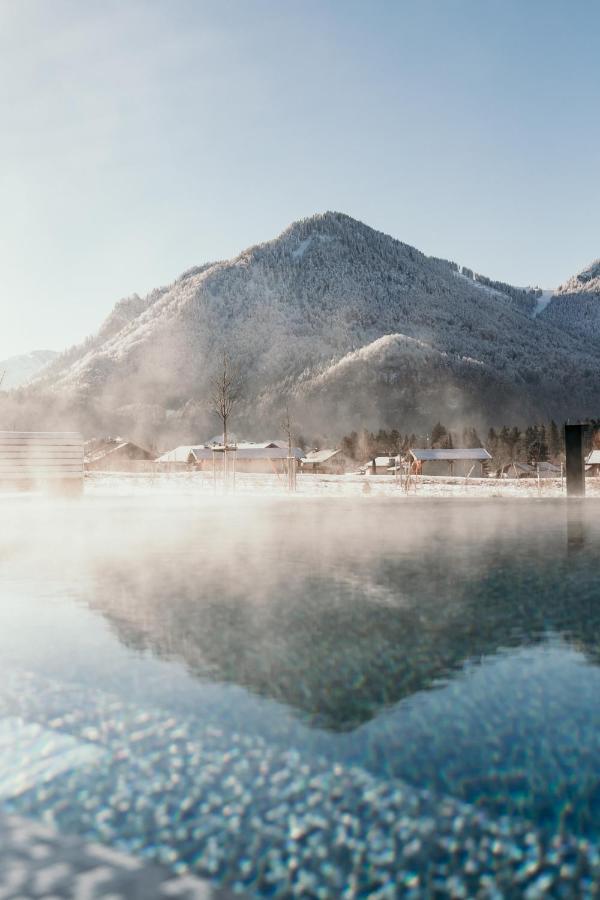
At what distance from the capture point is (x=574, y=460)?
22.8m

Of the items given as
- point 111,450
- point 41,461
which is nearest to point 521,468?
point 111,450

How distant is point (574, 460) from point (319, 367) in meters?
138

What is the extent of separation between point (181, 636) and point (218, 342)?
172705 mm

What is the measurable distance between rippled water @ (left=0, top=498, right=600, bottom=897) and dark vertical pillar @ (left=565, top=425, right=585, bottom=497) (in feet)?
43.3

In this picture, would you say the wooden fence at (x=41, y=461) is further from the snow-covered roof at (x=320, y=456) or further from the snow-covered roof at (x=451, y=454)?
the snow-covered roof at (x=320, y=456)

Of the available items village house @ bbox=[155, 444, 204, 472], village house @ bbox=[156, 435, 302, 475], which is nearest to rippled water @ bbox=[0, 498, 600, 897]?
village house @ bbox=[156, 435, 302, 475]

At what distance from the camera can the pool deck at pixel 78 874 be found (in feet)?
9.24

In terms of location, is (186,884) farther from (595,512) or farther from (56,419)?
(56,419)

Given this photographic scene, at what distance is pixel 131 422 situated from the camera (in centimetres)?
15525

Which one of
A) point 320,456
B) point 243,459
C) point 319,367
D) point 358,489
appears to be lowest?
point 358,489

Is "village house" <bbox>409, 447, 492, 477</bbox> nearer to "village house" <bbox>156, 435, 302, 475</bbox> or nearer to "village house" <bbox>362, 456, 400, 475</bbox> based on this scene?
"village house" <bbox>362, 456, 400, 475</bbox>

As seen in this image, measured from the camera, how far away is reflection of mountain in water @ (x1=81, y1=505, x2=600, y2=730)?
534cm

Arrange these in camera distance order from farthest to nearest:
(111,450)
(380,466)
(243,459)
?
(380,466) < (111,450) < (243,459)

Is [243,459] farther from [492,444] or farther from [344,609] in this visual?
[344,609]
